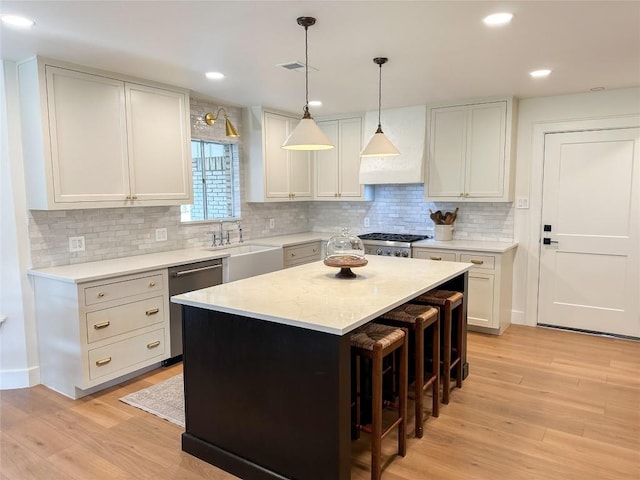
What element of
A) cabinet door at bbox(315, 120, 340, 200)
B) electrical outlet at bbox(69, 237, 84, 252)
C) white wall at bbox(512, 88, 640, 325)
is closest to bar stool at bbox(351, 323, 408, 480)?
electrical outlet at bbox(69, 237, 84, 252)

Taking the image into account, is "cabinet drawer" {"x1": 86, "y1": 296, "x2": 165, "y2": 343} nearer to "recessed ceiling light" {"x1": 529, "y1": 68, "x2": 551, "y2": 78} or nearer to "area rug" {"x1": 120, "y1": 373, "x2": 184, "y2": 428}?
"area rug" {"x1": 120, "y1": 373, "x2": 184, "y2": 428}

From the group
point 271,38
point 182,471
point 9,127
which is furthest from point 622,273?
point 9,127

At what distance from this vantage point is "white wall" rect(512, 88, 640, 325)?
4137 mm

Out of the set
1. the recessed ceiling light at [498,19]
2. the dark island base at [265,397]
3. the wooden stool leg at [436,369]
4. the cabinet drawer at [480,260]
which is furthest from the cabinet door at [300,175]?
the dark island base at [265,397]

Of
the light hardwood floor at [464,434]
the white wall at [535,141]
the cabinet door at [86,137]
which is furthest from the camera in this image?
the white wall at [535,141]

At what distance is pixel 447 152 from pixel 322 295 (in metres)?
2.91

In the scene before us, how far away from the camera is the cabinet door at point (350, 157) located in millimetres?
5293

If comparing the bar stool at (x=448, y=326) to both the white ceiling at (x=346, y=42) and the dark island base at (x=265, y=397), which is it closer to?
the dark island base at (x=265, y=397)

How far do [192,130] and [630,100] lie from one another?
13.4 ft

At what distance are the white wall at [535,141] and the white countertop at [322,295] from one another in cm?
179

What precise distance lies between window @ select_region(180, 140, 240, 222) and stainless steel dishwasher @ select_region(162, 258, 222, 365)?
86 cm

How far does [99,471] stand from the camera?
2.31 metres

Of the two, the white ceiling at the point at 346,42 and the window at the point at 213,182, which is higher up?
the white ceiling at the point at 346,42

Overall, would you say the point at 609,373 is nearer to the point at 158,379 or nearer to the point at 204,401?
the point at 204,401
